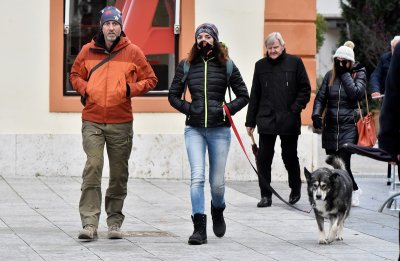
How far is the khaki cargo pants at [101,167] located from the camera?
10.2 m

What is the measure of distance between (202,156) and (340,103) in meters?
3.43

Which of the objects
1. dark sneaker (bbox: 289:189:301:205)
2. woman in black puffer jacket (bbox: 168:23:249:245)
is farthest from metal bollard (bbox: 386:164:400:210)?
woman in black puffer jacket (bbox: 168:23:249:245)

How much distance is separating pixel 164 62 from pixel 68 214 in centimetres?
422

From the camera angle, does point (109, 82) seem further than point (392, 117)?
Yes

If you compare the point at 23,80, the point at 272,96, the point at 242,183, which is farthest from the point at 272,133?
the point at 23,80

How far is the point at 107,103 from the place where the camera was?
1017 centimetres

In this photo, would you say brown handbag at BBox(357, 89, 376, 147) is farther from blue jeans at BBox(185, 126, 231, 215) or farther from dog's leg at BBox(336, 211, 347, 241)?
blue jeans at BBox(185, 126, 231, 215)

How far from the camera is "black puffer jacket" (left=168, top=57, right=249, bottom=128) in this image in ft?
32.9

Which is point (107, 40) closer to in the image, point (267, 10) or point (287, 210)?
point (287, 210)

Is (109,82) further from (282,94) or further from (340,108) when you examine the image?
(340,108)

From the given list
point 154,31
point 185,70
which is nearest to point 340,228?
point 185,70

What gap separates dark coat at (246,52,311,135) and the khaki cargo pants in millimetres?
2747

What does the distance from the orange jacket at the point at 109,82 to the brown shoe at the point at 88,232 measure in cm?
91

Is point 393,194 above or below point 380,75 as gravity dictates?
below
